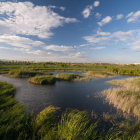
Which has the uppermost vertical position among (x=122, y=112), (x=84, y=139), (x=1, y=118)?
(x=1, y=118)

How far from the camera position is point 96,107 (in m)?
9.88

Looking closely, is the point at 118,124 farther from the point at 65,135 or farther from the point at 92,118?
the point at 65,135

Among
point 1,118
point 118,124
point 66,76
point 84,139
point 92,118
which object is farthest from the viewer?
point 66,76

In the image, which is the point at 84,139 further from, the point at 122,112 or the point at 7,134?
the point at 122,112

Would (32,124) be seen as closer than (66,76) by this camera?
Yes

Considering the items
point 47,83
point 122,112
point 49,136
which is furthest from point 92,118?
point 47,83

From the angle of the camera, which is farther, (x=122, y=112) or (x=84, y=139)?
(x=122, y=112)

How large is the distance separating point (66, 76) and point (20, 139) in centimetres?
2191

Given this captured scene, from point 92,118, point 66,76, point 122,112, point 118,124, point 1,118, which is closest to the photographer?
point 1,118

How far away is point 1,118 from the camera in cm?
489

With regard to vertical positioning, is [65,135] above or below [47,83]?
above

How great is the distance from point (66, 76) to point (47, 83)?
6.65 m

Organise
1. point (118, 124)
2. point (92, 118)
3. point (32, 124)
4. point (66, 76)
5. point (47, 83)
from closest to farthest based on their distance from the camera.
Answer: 1. point (32, 124)
2. point (118, 124)
3. point (92, 118)
4. point (47, 83)
5. point (66, 76)

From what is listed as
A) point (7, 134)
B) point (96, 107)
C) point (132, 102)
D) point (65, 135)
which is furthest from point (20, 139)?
point (132, 102)
